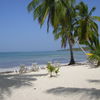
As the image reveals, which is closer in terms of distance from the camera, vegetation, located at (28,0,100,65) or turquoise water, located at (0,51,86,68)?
vegetation, located at (28,0,100,65)

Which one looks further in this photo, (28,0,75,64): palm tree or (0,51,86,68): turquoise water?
(0,51,86,68): turquoise water

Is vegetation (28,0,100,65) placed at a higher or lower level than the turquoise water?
higher

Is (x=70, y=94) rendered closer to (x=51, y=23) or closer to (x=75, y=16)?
(x=51, y=23)

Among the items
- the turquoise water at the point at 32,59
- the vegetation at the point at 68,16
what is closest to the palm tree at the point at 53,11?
the vegetation at the point at 68,16

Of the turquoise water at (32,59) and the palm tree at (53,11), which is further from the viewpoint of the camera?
the turquoise water at (32,59)

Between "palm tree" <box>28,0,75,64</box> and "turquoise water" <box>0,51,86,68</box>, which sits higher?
"palm tree" <box>28,0,75,64</box>

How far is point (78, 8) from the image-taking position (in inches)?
744

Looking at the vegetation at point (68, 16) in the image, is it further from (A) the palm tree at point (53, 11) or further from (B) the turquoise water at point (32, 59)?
(B) the turquoise water at point (32, 59)

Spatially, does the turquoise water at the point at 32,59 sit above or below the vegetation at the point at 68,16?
below

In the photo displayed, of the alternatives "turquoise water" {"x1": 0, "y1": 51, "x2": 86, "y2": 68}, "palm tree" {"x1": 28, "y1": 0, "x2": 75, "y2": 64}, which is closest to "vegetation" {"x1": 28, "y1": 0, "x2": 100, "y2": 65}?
"palm tree" {"x1": 28, "y1": 0, "x2": 75, "y2": 64}

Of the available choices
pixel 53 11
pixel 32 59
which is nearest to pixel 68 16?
pixel 53 11

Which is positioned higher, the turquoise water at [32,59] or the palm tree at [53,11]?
the palm tree at [53,11]

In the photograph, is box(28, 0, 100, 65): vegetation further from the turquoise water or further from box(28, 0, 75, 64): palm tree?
the turquoise water

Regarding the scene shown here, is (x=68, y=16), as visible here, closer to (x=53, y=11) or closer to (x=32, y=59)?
(x=53, y=11)
